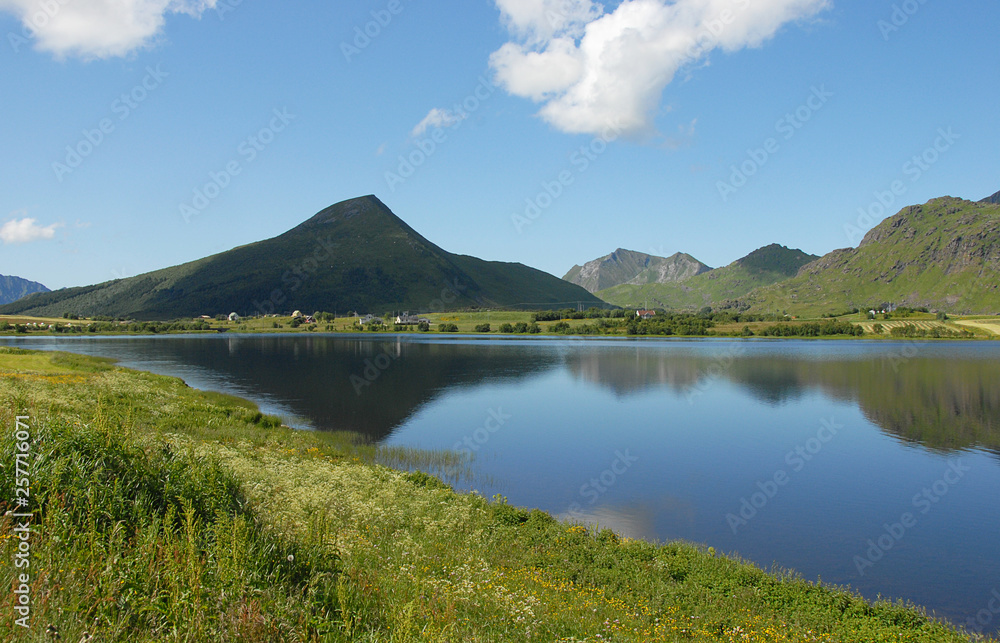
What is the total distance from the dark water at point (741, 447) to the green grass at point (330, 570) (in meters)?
6.40

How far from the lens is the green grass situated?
7.54 metres

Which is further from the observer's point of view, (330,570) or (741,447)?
(741,447)

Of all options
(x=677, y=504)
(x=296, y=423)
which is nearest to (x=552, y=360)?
(x=296, y=423)

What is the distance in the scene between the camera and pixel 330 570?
10344 mm

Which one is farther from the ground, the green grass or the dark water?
the green grass

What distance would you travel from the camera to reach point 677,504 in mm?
29688

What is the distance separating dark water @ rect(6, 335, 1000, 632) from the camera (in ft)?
79.3

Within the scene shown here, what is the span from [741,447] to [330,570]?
40.7 meters

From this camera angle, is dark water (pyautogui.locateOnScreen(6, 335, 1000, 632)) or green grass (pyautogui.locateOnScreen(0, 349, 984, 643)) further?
dark water (pyautogui.locateOnScreen(6, 335, 1000, 632))

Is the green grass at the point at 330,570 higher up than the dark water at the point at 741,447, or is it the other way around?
the green grass at the point at 330,570

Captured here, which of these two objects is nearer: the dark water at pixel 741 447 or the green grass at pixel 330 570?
the green grass at pixel 330 570

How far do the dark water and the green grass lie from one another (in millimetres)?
6395

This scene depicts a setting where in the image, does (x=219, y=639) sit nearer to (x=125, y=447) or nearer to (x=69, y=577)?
(x=69, y=577)

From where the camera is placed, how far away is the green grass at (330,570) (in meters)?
7.54
